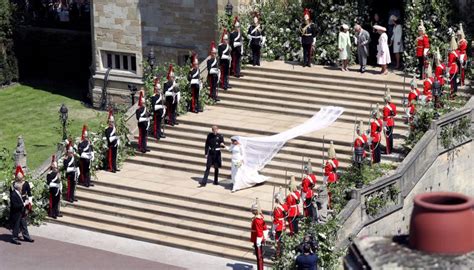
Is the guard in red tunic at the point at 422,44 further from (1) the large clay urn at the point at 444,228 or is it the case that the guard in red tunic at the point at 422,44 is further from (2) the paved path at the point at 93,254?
(1) the large clay urn at the point at 444,228

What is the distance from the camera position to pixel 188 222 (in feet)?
115

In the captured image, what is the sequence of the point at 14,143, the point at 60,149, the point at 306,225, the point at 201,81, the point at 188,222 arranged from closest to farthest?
the point at 306,225
the point at 188,222
the point at 60,149
the point at 201,81
the point at 14,143

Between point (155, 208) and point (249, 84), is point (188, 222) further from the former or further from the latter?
point (249, 84)

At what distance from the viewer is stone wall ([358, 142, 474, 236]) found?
33781 millimetres

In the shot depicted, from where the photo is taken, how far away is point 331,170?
3369 centimetres

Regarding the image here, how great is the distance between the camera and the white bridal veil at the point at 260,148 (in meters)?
35.9

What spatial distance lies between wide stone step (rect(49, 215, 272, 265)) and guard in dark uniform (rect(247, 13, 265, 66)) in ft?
27.4

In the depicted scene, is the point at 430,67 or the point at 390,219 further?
the point at 430,67

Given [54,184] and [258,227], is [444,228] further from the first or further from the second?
[54,184]

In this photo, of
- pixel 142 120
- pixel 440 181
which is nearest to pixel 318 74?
pixel 142 120

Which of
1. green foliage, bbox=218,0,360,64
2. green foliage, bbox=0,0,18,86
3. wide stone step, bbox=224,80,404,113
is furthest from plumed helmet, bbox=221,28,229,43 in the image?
green foliage, bbox=0,0,18,86

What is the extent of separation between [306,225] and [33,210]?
7924 mm

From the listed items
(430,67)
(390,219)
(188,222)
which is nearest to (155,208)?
(188,222)

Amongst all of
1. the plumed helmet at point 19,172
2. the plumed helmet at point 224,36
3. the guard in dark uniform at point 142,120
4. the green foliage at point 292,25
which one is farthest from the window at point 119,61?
the plumed helmet at point 19,172
